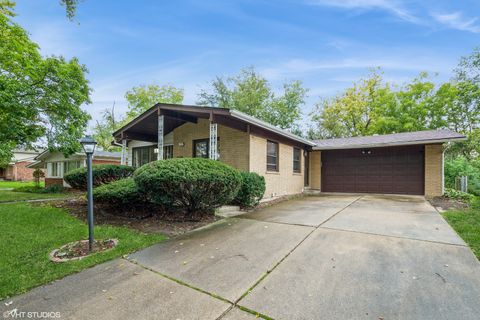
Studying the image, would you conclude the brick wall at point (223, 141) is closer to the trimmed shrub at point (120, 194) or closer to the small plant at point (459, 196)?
the trimmed shrub at point (120, 194)

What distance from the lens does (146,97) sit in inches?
1187

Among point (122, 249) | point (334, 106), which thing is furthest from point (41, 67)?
point (334, 106)

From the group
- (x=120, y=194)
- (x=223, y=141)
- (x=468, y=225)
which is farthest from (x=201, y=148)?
(x=468, y=225)

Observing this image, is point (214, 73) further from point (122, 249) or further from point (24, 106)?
point (122, 249)

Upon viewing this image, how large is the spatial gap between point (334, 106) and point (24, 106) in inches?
981

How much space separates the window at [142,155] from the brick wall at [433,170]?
44.8 feet

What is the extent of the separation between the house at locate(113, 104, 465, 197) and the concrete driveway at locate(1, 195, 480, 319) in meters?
4.59

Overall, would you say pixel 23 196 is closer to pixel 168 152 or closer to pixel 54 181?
pixel 168 152

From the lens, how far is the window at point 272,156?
991cm

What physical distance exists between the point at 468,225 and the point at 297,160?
743cm

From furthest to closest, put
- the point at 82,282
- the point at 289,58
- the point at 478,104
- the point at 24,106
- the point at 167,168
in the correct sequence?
the point at 478,104, the point at 289,58, the point at 24,106, the point at 167,168, the point at 82,282

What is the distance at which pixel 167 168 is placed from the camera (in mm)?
5602

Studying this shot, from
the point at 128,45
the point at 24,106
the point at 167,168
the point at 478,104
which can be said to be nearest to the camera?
the point at 167,168

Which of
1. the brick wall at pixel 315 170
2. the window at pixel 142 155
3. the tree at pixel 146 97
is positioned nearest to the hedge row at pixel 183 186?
the window at pixel 142 155
